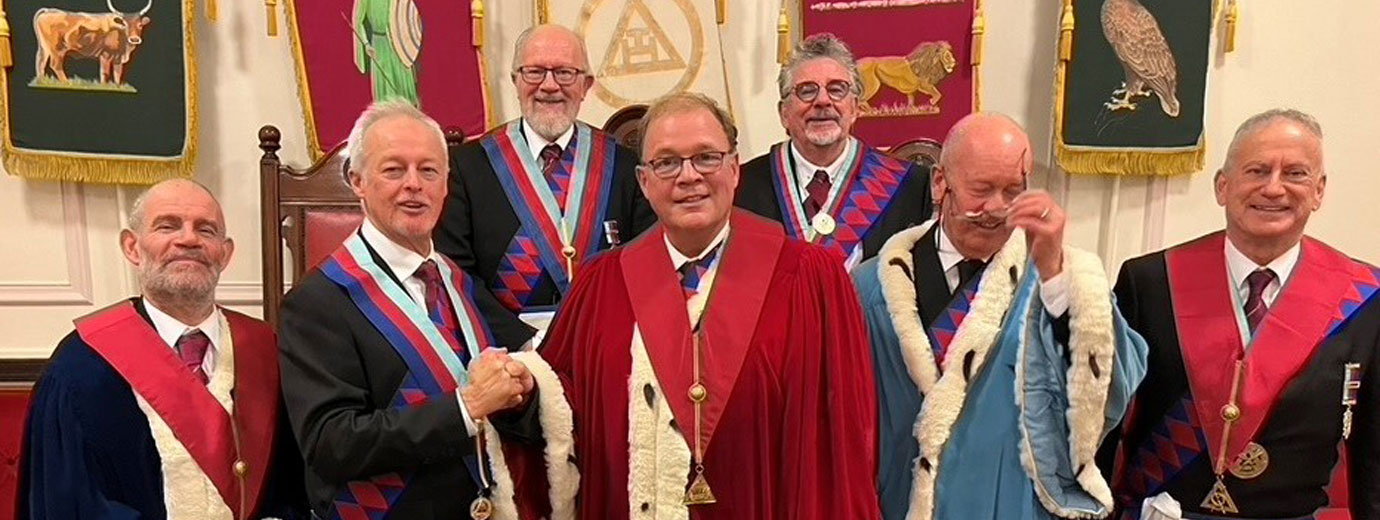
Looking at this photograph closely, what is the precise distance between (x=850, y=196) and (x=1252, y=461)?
1075mm

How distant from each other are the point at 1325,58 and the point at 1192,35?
61 centimetres

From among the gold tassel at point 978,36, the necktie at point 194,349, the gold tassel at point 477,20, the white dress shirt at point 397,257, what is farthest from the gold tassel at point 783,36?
the necktie at point 194,349

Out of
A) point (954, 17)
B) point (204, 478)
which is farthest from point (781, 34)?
point (204, 478)

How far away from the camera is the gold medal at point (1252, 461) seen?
1844 millimetres

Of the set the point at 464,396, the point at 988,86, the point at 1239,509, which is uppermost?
the point at 988,86

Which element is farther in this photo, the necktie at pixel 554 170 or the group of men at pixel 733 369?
the necktie at pixel 554 170

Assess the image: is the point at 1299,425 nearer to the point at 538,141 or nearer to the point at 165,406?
the point at 538,141

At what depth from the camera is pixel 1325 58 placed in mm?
3619

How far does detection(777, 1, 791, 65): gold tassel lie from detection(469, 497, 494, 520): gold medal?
230 cm

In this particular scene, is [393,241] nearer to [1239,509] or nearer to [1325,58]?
[1239,509]

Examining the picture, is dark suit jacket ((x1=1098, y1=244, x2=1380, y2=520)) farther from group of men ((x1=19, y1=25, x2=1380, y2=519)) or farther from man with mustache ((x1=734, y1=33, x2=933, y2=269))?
man with mustache ((x1=734, y1=33, x2=933, y2=269))

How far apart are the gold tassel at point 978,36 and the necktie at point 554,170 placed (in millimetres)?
1687

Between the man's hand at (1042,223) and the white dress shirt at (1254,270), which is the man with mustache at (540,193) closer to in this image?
the man's hand at (1042,223)

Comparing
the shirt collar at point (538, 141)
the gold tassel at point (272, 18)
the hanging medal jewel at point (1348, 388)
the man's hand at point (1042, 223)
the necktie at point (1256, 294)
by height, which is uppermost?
the gold tassel at point (272, 18)
